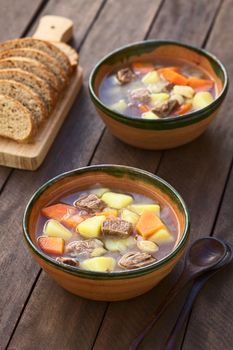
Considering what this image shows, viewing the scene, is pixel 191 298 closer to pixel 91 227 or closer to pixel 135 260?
pixel 135 260

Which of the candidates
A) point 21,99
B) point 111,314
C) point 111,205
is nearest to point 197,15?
point 21,99

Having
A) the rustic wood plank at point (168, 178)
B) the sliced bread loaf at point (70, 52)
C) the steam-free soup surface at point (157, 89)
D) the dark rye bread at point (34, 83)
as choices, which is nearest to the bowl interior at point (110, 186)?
the rustic wood plank at point (168, 178)

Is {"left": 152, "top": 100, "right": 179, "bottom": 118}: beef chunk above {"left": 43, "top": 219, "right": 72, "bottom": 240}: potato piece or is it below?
above

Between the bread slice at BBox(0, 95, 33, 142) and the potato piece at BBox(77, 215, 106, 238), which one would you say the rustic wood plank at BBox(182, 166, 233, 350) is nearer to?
the potato piece at BBox(77, 215, 106, 238)

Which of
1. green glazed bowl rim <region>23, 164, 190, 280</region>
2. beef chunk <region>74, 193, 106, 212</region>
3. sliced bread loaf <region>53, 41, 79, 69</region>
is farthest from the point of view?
sliced bread loaf <region>53, 41, 79, 69</region>

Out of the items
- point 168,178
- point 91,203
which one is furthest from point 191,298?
point 168,178

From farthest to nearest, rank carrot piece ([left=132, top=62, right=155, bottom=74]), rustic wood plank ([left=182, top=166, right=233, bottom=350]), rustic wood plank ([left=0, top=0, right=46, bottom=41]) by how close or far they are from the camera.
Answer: rustic wood plank ([left=0, top=0, right=46, bottom=41])
carrot piece ([left=132, top=62, right=155, bottom=74])
rustic wood plank ([left=182, top=166, right=233, bottom=350])

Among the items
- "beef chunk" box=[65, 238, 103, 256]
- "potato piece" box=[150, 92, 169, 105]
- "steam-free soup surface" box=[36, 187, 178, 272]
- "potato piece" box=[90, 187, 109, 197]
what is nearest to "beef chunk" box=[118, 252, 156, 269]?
"steam-free soup surface" box=[36, 187, 178, 272]
